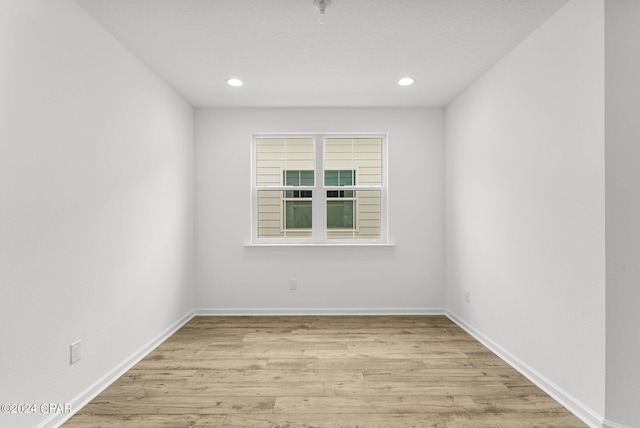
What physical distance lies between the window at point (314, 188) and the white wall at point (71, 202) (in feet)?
4.59

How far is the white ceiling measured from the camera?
7.32 ft

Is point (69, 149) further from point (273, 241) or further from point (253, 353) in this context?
point (273, 241)

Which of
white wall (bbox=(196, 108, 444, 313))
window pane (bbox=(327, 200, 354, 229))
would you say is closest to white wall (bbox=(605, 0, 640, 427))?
white wall (bbox=(196, 108, 444, 313))

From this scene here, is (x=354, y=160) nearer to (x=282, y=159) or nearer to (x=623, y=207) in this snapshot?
(x=282, y=159)

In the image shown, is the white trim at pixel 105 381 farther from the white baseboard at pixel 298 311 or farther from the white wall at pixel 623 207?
→ the white wall at pixel 623 207

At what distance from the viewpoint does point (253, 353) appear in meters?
3.05

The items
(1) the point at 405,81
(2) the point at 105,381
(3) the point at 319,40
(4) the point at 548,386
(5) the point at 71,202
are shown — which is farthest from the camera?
(1) the point at 405,81

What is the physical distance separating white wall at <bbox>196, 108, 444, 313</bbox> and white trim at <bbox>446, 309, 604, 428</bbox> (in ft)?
3.77

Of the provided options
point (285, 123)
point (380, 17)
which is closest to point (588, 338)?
point (380, 17)

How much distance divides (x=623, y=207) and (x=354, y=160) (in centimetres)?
291

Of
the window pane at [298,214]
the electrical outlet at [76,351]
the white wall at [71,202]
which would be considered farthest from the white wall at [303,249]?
the electrical outlet at [76,351]

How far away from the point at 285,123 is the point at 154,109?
4.99 feet

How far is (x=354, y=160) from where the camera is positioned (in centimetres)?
443

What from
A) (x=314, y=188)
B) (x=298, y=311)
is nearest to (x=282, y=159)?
(x=314, y=188)
